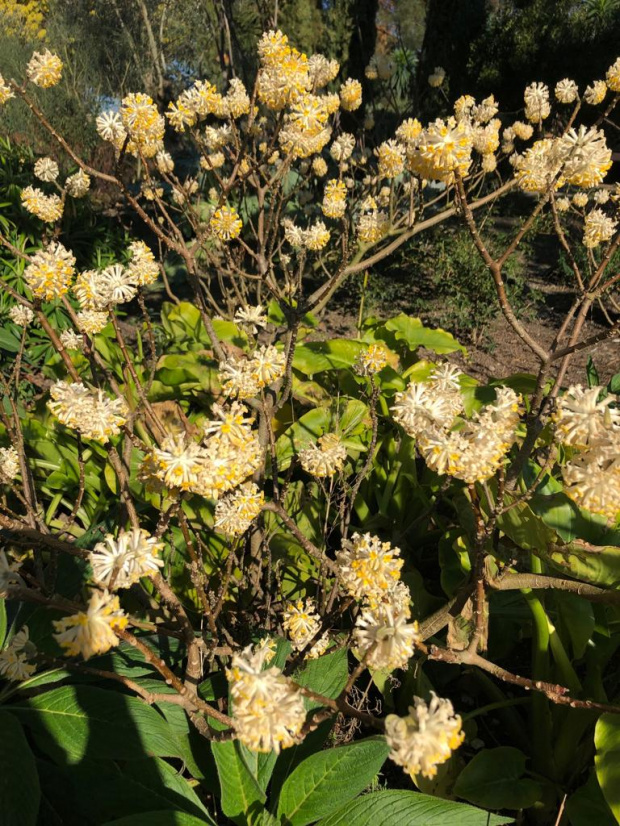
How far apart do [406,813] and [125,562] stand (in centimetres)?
92

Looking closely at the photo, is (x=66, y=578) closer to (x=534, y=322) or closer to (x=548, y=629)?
(x=548, y=629)

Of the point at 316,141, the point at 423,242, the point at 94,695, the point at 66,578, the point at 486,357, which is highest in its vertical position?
the point at 423,242

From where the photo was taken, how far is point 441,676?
1993 mm

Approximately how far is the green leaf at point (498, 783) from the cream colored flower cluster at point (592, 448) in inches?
42.7

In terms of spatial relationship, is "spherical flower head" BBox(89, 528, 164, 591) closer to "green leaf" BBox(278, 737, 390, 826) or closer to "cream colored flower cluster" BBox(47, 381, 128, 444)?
"cream colored flower cluster" BBox(47, 381, 128, 444)

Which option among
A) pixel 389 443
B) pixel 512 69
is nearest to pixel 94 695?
pixel 389 443

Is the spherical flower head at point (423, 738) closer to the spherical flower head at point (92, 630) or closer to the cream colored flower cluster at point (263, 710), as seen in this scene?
the cream colored flower cluster at point (263, 710)

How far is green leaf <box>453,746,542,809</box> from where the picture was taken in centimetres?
151

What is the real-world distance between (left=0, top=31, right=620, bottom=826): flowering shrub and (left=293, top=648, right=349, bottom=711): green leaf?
0.01m

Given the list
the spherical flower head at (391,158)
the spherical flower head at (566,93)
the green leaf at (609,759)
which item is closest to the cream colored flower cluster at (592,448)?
the green leaf at (609,759)

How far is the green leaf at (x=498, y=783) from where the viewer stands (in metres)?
1.51

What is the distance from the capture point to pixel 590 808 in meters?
1.44

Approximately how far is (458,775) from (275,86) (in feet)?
7.04

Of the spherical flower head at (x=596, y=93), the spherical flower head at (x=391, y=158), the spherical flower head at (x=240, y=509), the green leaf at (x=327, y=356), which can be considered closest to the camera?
the spherical flower head at (x=240, y=509)
